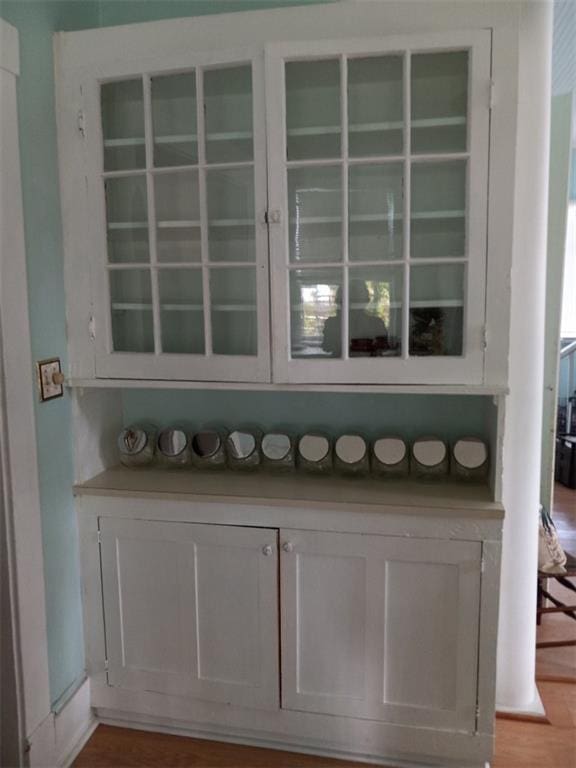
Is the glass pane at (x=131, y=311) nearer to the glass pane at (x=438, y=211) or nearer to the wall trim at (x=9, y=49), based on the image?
the wall trim at (x=9, y=49)

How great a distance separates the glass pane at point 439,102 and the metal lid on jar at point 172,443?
3.60ft

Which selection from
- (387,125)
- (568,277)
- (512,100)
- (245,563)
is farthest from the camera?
(568,277)

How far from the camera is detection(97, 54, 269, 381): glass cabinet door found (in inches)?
65.1

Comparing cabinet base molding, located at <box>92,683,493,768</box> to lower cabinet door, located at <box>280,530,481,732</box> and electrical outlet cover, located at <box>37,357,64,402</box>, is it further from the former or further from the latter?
electrical outlet cover, located at <box>37,357,64,402</box>

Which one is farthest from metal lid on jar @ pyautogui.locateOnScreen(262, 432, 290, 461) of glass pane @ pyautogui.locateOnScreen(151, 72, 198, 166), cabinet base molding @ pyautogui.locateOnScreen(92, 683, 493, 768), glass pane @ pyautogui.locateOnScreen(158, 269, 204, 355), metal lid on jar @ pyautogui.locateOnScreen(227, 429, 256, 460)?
glass pane @ pyautogui.locateOnScreen(151, 72, 198, 166)

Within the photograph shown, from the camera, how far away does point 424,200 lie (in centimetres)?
161

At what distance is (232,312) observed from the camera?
68.0 inches

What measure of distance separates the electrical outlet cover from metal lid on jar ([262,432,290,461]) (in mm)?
634

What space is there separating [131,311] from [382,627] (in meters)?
1.16

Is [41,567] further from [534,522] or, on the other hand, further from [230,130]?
[534,522]

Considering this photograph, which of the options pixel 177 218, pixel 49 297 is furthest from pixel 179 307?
pixel 49 297

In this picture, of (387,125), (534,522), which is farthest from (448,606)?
(387,125)

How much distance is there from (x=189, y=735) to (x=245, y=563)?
0.61 meters

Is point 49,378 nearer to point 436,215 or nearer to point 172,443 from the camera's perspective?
point 172,443
